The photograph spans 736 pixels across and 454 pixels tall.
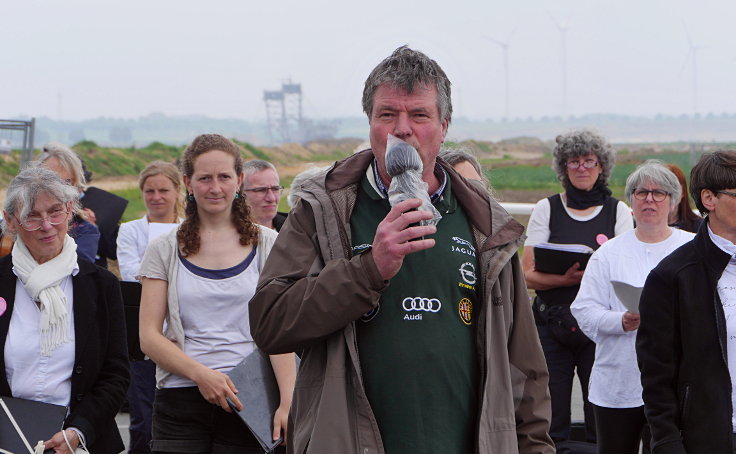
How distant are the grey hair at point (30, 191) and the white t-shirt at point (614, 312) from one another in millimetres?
2879

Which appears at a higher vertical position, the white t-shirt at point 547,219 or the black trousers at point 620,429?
the white t-shirt at point 547,219

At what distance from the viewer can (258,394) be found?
416cm

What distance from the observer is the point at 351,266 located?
2510 mm

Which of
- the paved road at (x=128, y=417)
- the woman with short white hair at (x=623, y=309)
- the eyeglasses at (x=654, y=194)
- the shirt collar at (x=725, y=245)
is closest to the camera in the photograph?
the shirt collar at (x=725, y=245)

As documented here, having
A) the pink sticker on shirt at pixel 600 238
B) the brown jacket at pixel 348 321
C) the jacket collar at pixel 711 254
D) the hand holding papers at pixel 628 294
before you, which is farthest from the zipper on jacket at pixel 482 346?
the pink sticker on shirt at pixel 600 238

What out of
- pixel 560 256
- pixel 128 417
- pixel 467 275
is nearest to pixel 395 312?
pixel 467 275

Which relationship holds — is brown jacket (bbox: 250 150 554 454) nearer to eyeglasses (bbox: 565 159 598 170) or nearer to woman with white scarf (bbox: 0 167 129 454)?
woman with white scarf (bbox: 0 167 129 454)

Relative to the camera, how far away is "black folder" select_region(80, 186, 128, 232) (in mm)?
7336

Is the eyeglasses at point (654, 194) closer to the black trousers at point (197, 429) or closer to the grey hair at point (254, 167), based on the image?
the grey hair at point (254, 167)

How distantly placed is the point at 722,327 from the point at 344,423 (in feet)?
6.73

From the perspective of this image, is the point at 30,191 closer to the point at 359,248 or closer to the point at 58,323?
the point at 58,323

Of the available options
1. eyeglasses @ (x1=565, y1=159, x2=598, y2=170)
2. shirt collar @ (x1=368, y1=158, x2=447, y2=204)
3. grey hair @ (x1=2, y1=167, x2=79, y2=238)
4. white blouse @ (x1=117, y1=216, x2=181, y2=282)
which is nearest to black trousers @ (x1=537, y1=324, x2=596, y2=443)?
eyeglasses @ (x1=565, y1=159, x2=598, y2=170)

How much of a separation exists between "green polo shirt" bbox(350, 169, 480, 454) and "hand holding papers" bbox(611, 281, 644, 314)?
2.60 metres

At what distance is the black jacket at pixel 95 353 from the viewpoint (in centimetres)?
411
